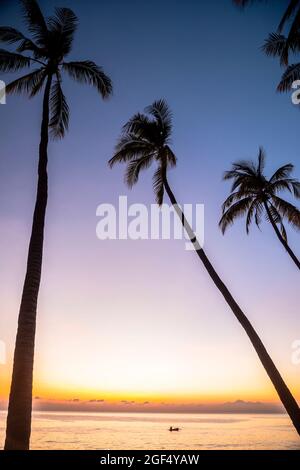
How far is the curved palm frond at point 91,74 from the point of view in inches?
544

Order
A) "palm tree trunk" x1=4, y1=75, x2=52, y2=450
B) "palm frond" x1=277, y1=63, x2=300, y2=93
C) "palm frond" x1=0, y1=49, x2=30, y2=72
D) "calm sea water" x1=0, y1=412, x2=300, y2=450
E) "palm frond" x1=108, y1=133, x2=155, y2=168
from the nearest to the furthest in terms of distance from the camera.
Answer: "palm tree trunk" x1=4, y1=75, x2=52, y2=450 → "palm frond" x1=0, y1=49, x2=30, y2=72 → "palm frond" x1=277, y1=63, x2=300, y2=93 → "palm frond" x1=108, y1=133, x2=155, y2=168 → "calm sea water" x1=0, y1=412, x2=300, y2=450

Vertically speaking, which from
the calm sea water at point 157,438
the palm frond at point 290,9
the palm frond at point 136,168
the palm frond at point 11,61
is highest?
the palm frond at point 290,9

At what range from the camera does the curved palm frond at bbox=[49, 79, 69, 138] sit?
1368 centimetres

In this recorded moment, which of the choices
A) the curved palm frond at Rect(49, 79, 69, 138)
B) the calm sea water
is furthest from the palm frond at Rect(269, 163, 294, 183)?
the calm sea water

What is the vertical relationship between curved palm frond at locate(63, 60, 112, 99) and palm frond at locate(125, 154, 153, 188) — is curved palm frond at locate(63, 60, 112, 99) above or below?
above

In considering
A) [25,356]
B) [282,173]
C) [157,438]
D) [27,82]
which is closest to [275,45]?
[282,173]

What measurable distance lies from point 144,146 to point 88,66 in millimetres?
5116

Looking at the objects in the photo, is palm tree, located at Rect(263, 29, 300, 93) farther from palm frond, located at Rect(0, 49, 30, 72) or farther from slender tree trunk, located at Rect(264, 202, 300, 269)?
palm frond, located at Rect(0, 49, 30, 72)

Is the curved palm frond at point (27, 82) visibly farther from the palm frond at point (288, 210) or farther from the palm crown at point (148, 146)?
the palm frond at point (288, 210)

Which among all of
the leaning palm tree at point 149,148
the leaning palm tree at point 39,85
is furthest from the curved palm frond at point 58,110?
the leaning palm tree at point 149,148

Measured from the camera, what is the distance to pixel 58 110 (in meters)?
13.7

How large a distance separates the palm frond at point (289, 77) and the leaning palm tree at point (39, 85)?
7.23 m

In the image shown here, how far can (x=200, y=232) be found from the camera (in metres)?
17.5
